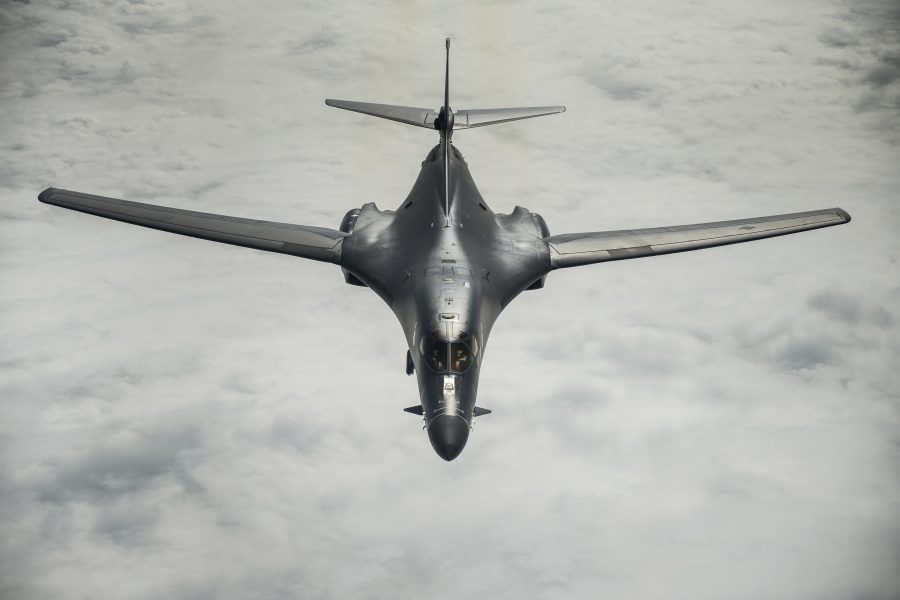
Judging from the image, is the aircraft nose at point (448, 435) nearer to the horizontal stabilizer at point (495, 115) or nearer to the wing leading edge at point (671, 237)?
the wing leading edge at point (671, 237)

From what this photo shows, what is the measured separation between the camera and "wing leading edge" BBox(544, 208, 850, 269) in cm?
3678

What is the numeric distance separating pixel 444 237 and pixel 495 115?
8.20 m

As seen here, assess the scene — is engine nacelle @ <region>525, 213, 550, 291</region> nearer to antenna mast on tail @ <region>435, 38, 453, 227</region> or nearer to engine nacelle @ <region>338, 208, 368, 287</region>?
antenna mast on tail @ <region>435, 38, 453, 227</region>

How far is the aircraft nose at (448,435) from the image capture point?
2828cm

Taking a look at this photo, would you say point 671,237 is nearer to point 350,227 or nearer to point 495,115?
point 495,115

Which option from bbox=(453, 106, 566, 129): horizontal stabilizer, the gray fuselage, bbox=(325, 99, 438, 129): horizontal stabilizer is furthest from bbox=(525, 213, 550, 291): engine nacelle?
bbox=(325, 99, 438, 129): horizontal stabilizer

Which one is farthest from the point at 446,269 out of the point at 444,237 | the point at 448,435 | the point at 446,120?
the point at 446,120

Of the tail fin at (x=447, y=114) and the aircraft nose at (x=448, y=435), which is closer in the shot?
the aircraft nose at (x=448, y=435)

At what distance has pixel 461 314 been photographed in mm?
30594

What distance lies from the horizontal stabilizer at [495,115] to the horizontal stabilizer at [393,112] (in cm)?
125

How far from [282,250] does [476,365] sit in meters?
10.1

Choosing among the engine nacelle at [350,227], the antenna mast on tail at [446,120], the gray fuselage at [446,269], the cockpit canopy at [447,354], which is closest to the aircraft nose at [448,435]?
the gray fuselage at [446,269]

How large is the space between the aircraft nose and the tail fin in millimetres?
15853

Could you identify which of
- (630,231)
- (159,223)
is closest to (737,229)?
(630,231)
